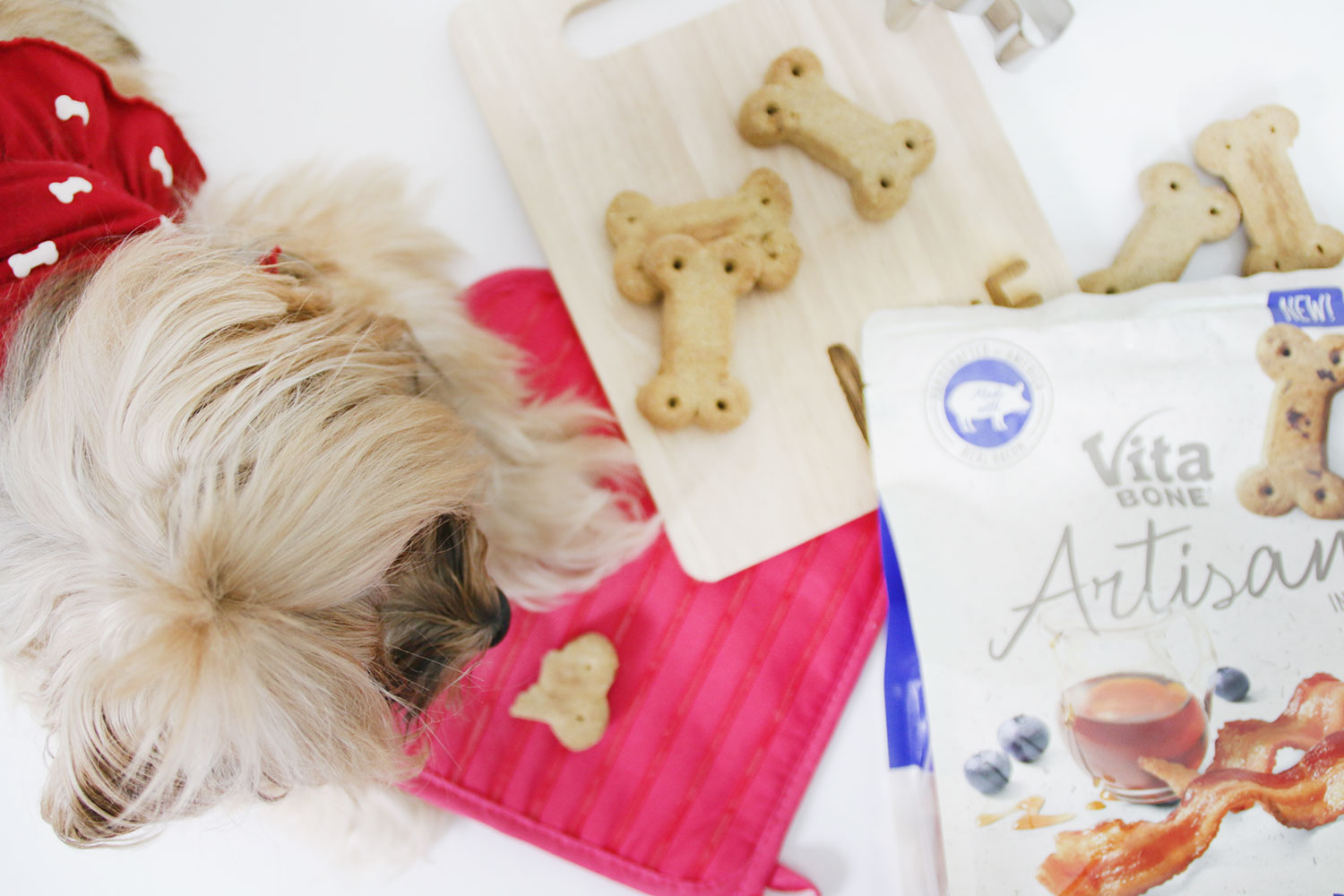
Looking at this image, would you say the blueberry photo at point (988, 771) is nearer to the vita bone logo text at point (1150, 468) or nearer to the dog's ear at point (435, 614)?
the vita bone logo text at point (1150, 468)

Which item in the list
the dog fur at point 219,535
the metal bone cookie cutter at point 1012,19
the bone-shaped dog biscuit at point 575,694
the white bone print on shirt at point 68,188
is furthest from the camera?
the bone-shaped dog biscuit at point 575,694

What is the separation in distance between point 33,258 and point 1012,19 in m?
0.75

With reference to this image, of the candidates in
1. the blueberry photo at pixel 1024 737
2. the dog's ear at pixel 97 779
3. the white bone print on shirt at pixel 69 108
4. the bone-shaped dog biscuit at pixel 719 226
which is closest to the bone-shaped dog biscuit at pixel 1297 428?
the blueberry photo at pixel 1024 737

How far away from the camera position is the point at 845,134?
0.72 m

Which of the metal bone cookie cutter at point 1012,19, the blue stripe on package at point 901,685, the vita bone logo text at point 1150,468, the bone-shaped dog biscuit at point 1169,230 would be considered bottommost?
the blue stripe on package at point 901,685

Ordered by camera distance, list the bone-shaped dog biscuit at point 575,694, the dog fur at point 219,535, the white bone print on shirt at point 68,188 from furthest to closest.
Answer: the bone-shaped dog biscuit at point 575,694 → the white bone print on shirt at point 68,188 → the dog fur at point 219,535

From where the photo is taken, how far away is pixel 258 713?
47 centimetres

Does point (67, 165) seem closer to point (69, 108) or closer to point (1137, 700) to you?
point (69, 108)

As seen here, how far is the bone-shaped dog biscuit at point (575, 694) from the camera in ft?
2.53

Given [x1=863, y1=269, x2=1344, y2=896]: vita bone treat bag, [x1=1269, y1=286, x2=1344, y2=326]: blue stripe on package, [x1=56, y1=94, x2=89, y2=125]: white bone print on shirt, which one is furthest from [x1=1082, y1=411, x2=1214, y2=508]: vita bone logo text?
[x1=56, y1=94, x2=89, y2=125]: white bone print on shirt

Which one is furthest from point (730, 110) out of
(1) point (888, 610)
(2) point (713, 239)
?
(1) point (888, 610)

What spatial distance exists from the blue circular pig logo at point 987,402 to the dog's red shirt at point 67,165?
0.62 metres

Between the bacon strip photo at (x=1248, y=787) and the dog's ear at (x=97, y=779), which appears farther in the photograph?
the bacon strip photo at (x=1248, y=787)

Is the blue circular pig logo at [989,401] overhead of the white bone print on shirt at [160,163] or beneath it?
beneath
